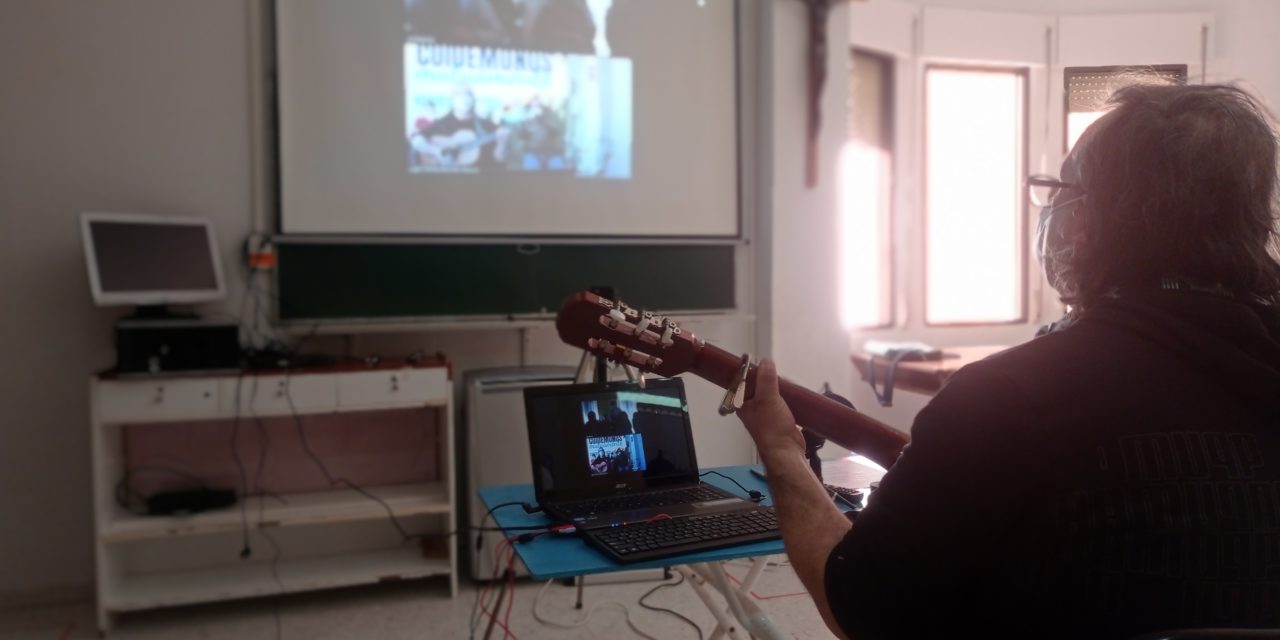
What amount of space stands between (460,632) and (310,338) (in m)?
1.27

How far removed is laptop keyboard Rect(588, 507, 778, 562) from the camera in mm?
1495

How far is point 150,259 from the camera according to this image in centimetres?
293

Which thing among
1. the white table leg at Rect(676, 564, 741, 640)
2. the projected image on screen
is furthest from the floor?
the projected image on screen

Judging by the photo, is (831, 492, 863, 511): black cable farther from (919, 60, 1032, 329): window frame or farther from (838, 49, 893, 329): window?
(919, 60, 1032, 329): window frame

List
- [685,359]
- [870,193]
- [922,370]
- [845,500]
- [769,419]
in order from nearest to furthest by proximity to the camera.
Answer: [769,419]
[685,359]
[845,500]
[922,370]
[870,193]

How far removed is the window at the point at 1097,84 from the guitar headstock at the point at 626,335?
640 millimetres

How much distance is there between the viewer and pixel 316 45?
3.24 meters

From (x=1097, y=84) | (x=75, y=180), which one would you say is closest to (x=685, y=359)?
(x=1097, y=84)

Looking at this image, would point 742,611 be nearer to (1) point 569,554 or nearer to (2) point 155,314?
(1) point 569,554

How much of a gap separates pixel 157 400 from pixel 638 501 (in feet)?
5.99

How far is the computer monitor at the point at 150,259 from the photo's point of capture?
282cm

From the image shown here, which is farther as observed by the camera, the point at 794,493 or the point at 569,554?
the point at 569,554

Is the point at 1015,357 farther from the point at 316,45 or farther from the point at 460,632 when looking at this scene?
the point at 316,45

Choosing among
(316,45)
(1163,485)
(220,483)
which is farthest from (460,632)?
(1163,485)
